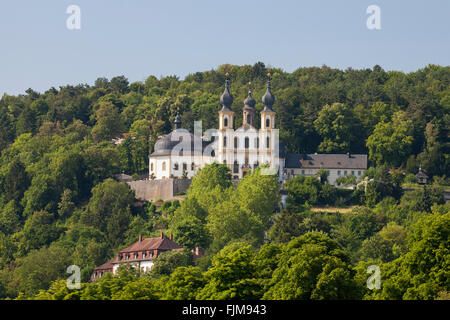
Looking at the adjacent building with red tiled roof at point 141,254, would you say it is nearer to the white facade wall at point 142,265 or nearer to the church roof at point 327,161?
the white facade wall at point 142,265

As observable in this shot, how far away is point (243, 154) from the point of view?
106562mm

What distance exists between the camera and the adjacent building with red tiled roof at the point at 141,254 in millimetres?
85375

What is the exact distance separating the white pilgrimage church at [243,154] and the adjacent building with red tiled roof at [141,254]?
18.6m

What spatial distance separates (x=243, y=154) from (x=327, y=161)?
8272mm

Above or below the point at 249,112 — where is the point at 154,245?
below

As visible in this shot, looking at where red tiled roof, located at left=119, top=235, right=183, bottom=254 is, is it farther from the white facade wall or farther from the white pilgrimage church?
the white pilgrimage church

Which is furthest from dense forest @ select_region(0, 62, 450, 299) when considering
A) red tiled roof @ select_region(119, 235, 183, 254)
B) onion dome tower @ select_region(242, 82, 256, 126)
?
onion dome tower @ select_region(242, 82, 256, 126)

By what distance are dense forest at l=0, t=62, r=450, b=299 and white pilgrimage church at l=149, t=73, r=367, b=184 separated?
3.51m

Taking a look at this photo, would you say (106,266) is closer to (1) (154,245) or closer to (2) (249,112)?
(1) (154,245)

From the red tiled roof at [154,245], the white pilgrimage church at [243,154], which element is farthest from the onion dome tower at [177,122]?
the red tiled roof at [154,245]

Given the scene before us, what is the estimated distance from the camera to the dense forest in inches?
2269

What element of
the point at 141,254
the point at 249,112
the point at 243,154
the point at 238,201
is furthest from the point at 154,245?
the point at 249,112
